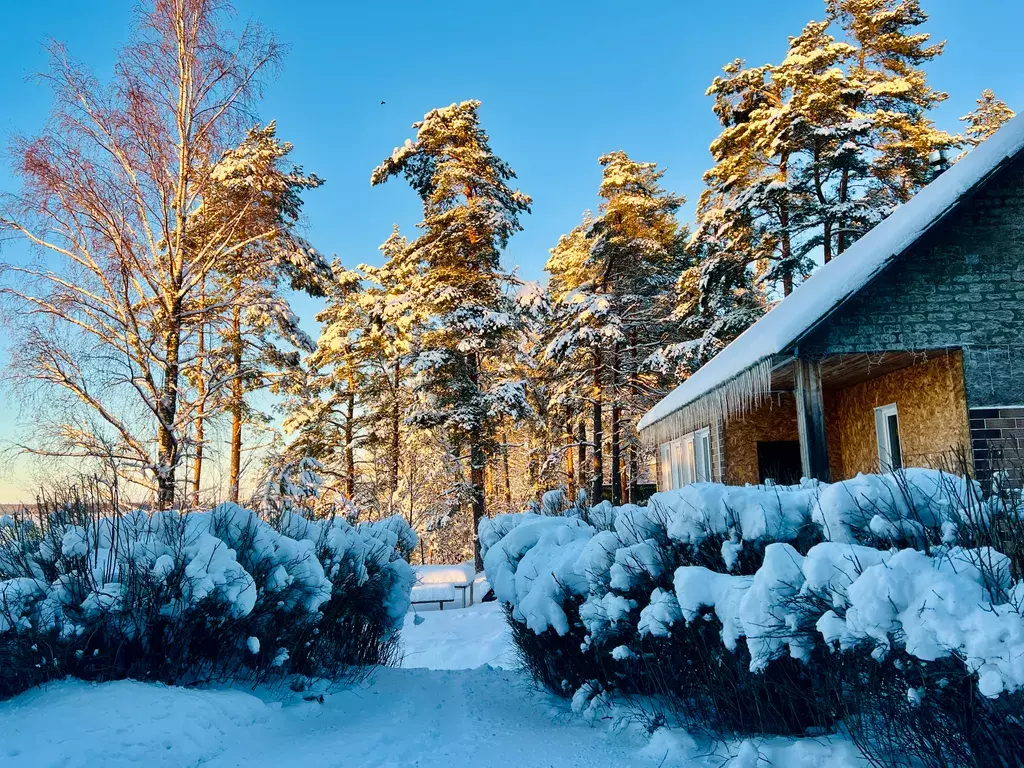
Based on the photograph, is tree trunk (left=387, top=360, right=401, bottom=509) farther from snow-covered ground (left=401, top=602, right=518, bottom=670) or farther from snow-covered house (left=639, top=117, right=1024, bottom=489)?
snow-covered house (left=639, top=117, right=1024, bottom=489)

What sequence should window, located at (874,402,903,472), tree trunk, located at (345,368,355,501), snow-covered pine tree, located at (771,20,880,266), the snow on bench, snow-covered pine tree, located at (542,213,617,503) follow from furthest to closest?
1. tree trunk, located at (345,368,355,501)
2. snow-covered pine tree, located at (542,213,617,503)
3. snow-covered pine tree, located at (771,20,880,266)
4. the snow on bench
5. window, located at (874,402,903,472)

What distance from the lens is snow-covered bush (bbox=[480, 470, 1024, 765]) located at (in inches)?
91.3

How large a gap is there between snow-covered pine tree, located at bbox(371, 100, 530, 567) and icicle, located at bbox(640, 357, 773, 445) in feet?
19.4

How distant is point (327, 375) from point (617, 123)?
13.1m

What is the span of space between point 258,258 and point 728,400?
10.4 metres

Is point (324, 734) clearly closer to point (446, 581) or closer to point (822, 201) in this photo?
point (446, 581)

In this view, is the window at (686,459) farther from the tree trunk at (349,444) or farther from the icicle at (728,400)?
the tree trunk at (349,444)

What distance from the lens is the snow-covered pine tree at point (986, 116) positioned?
2419cm

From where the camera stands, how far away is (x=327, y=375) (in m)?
23.8

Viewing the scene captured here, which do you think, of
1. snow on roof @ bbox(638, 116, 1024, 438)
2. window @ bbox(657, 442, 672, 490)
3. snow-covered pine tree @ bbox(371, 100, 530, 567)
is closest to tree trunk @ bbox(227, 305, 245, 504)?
snow-covered pine tree @ bbox(371, 100, 530, 567)

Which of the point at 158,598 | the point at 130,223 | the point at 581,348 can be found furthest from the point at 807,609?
the point at 581,348

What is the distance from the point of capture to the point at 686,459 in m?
16.9

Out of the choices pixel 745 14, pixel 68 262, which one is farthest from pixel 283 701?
pixel 745 14

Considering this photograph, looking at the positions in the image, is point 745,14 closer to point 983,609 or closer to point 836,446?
point 836,446
